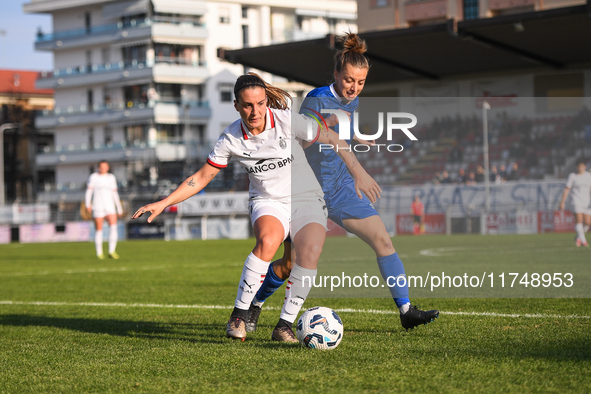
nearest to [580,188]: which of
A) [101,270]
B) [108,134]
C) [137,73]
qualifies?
[101,270]

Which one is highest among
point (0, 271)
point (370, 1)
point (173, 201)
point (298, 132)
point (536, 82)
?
point (370, 1)

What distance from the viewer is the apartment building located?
5844cm

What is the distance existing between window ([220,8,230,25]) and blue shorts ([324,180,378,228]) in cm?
5936

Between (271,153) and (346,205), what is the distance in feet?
2.34

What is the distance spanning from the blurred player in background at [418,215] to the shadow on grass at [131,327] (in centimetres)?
257

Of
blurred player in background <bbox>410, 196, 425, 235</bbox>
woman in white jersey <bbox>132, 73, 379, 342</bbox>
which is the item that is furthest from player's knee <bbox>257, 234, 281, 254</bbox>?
blurred player in background <bbox>410, 196, 425, 235</bbox>

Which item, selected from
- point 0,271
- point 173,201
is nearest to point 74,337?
point 173,201

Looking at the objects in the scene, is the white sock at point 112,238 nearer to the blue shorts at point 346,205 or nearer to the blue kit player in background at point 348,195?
the blue kit player in background at point 348,195

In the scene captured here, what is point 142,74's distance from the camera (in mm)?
58625

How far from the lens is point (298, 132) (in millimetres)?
5180

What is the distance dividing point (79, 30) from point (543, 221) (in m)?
54.0

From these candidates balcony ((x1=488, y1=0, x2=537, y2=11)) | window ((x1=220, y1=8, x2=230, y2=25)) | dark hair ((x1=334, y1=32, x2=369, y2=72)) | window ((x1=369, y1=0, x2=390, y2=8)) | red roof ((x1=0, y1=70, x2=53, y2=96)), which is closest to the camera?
dark hair ((x1=334, y1=32, x2=369, y2=72))

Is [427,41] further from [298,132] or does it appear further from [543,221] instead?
[298,132]

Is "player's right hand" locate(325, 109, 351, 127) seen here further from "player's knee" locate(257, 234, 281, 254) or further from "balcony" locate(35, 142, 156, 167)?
"balcony" locate(35, 142, 156, 167)
